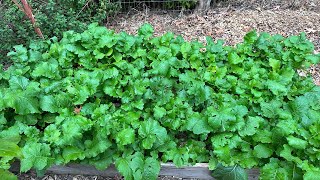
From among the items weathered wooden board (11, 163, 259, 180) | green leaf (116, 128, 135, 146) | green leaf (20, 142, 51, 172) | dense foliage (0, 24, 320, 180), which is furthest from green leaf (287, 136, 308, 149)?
green leaf (20, 142, 51, 172)

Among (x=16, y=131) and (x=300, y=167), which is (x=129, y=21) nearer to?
(x=16, y=131)

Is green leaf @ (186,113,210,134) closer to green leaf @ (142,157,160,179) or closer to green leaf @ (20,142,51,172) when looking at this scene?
green leaf @ (142,157,160,179)

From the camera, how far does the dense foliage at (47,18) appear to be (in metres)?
4.21

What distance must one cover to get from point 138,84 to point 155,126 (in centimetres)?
47

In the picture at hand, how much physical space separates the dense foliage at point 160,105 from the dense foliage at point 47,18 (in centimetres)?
72

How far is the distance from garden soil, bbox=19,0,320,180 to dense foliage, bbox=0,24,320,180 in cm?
118

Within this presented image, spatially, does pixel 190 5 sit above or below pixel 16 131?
above

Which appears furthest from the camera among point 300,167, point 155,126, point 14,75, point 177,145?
point 14,75

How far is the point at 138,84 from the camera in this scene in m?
3.17

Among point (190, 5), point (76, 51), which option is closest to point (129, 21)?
point (190, 5)

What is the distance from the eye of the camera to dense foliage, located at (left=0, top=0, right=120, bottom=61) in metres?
4.21

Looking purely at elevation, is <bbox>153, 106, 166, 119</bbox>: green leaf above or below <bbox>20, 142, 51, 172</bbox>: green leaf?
above

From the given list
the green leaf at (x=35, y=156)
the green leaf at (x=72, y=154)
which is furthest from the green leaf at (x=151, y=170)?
the green leaf at (x=35, y=156)

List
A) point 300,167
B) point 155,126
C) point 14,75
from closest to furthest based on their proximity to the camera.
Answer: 1. point 300,167
2. point 155,126
3. point 14,75
